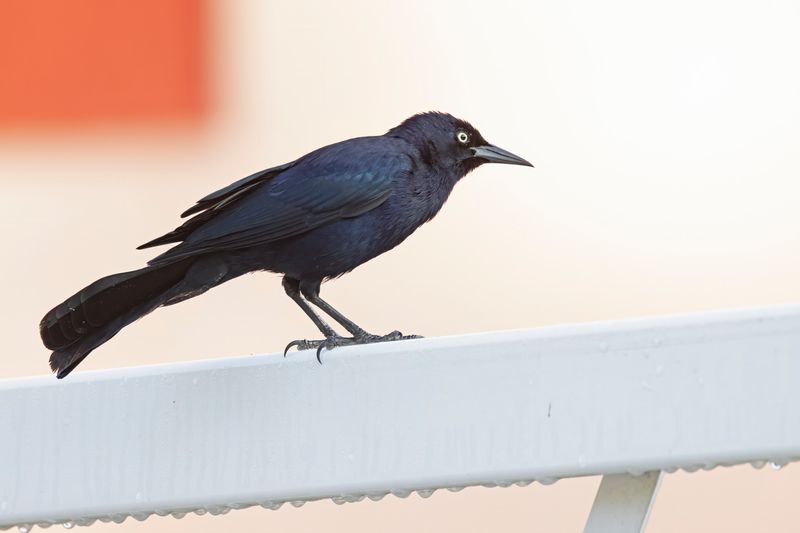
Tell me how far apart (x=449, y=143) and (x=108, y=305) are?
3.57 feet

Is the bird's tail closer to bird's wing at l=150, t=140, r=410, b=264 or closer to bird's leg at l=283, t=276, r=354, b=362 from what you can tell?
bird's wing at l=150, t=140, r=410, b=264

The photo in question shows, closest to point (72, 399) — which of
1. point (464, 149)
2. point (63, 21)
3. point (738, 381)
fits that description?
point (738, 381)

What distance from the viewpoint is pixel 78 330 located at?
2.36 m

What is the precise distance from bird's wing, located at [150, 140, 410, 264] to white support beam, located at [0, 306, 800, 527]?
2.31ft

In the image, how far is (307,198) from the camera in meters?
2.95

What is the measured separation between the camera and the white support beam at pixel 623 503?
1.71 meters

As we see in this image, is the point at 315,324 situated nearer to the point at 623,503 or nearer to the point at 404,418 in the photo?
the point at 404,418

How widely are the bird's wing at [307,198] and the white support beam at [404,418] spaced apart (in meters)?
0.70

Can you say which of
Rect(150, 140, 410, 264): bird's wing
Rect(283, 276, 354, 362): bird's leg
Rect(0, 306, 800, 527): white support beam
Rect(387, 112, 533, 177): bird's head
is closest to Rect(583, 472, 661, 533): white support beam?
Rect(0, 306, 800, 527): white support beam

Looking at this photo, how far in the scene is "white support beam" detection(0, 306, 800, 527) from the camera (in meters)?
1.63

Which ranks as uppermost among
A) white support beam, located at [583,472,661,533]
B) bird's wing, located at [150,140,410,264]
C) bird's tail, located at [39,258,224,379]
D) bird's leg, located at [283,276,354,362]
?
bird's wing, located at [150,140,410,264]

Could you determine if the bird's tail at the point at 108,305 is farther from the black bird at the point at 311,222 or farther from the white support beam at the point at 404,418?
the white support beam at the point at 404,418

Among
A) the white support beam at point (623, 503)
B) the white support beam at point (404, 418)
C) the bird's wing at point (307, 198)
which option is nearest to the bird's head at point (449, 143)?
the bird's wing at point (307, 198)

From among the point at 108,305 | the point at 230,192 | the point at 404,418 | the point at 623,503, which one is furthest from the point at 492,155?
the point at 623,503
